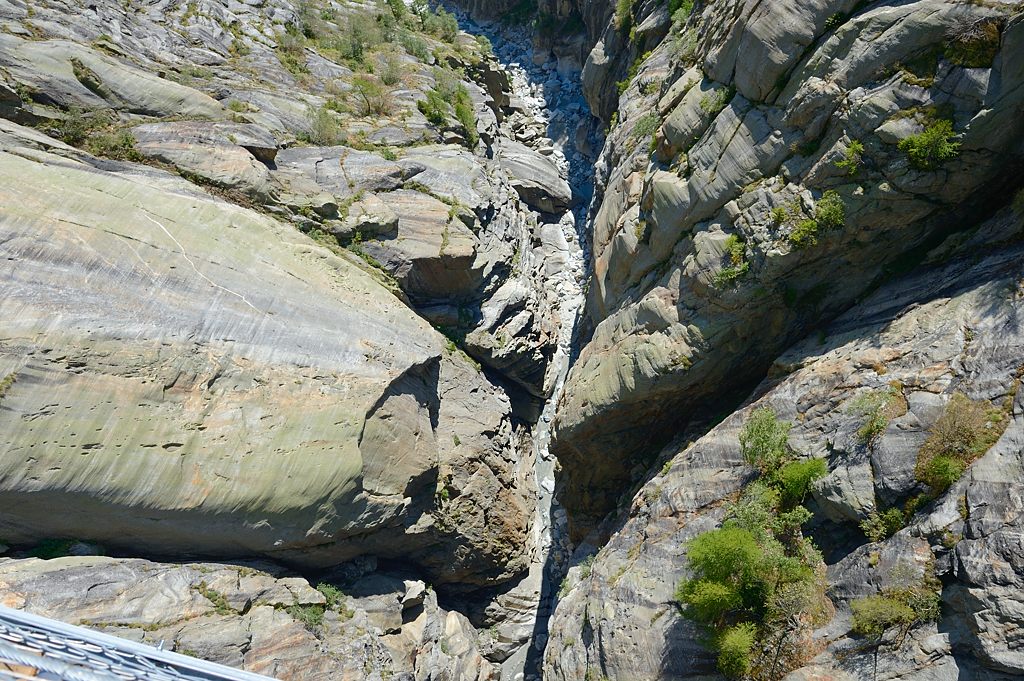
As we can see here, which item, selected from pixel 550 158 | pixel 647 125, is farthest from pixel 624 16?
pixel 647 125

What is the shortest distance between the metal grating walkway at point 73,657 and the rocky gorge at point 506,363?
3688 millimetres

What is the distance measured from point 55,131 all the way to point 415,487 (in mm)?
12746

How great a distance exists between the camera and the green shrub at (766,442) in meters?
10.1

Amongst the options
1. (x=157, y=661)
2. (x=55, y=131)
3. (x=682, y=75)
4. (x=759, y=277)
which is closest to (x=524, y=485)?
A: (x=759, y=277)

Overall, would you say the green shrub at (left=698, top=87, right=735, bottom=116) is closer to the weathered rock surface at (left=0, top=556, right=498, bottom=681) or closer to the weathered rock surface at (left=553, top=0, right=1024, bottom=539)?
the weathered rock surface at (left=553, top=0, right=1024, bottom=539)

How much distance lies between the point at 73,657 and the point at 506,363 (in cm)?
1417

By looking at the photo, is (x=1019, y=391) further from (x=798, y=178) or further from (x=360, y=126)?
(x=360, y=126)

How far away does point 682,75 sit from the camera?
14.8m

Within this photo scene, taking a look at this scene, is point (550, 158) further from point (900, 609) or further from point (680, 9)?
point (900, 609)

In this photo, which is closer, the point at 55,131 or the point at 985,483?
the point at 985,483

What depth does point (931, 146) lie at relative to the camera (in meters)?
8.95

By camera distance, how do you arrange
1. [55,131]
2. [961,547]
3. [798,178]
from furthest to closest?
[55,131], [798,178], [961,547]

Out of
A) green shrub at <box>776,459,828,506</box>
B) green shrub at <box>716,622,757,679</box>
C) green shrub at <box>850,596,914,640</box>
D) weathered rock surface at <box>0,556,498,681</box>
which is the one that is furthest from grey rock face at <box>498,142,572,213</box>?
green shrub at <box>850,596,914,640</box>

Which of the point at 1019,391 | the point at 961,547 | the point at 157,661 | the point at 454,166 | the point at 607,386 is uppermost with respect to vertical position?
the point at 454,166
